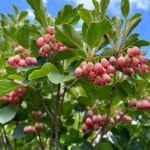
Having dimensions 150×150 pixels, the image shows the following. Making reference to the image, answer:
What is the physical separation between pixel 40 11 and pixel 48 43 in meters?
0.18

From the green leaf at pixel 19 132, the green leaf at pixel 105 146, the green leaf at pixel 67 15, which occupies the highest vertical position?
the green leaf at pixel 67 15

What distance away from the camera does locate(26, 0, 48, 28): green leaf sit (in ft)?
5.60

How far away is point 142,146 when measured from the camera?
2.07 m

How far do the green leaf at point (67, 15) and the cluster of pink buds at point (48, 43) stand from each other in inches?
5.8

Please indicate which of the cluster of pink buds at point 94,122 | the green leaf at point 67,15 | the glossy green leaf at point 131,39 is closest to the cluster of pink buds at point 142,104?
the cluster of pink buds at point 94,122

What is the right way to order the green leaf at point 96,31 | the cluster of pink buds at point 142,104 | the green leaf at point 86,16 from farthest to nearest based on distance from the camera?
the cluster of pink buds at point 142,104 → the green leaf at point 86,16 → the green leaf at point 96,31

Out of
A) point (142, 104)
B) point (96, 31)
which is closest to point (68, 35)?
point (96, 31)

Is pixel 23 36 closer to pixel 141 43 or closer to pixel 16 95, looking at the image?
pixel 16 95

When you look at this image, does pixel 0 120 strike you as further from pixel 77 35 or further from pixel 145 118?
pixel 145 118

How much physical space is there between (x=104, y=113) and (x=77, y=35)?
657 millimetres

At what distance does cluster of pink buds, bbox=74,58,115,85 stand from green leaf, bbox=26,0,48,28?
14.3 inches

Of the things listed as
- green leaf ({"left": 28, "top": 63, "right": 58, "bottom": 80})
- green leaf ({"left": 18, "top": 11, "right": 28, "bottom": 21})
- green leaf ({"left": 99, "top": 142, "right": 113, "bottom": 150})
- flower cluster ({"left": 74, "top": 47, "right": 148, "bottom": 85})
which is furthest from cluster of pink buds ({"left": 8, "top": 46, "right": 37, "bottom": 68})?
green leaf ({"left": 18, "top": 11, "right": 28, "bottom": 21})

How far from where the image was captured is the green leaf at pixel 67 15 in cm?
178

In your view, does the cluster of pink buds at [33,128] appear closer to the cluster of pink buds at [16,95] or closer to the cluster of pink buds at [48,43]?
the cluster of pink buds at [16,95]
